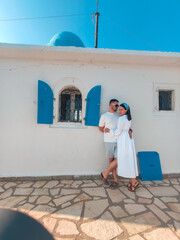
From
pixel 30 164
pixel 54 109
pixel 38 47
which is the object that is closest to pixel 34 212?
pixel 30 164

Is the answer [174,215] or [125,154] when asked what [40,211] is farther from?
[174,215]

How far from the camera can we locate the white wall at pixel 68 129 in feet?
10.1

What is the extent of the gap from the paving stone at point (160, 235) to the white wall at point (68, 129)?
1665 millimetres

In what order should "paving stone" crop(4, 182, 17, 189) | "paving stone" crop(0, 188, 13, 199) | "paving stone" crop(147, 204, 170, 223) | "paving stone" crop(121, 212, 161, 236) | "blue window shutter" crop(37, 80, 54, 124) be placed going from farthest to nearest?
"blue window shutter" crop(37, 80, 54, 124) < "paving stone" crop(4, 182, 17, 189) < "paving stone" crop(0, 188, 13, 199) < "paving stone" crop(147, 204, 170, 223) < "paving stone" crop(121, 212, 161, 236)

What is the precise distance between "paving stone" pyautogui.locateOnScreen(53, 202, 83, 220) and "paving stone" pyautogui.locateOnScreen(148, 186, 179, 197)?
1.65 meters

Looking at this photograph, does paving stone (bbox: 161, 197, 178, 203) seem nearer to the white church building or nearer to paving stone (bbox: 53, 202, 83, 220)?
the white church building

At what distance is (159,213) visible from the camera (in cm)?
198

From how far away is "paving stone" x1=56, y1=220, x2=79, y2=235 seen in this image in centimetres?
164

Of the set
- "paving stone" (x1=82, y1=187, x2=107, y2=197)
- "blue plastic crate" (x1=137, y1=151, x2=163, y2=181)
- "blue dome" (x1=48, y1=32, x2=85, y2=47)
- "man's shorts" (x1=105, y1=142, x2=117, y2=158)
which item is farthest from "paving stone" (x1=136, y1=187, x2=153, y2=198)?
"blue dome" (x1=48, y1=32, x2=85, y2=47)

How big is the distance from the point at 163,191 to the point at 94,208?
5.45ft

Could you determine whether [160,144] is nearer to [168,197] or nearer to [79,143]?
[168,197]

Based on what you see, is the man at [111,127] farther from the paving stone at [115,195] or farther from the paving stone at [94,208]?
the paving stone at [94,208]

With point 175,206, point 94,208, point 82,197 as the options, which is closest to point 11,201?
point 82,197

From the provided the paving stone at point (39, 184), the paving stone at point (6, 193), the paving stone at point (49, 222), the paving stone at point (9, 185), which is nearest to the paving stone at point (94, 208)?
the paving stone at point (49, 222)
